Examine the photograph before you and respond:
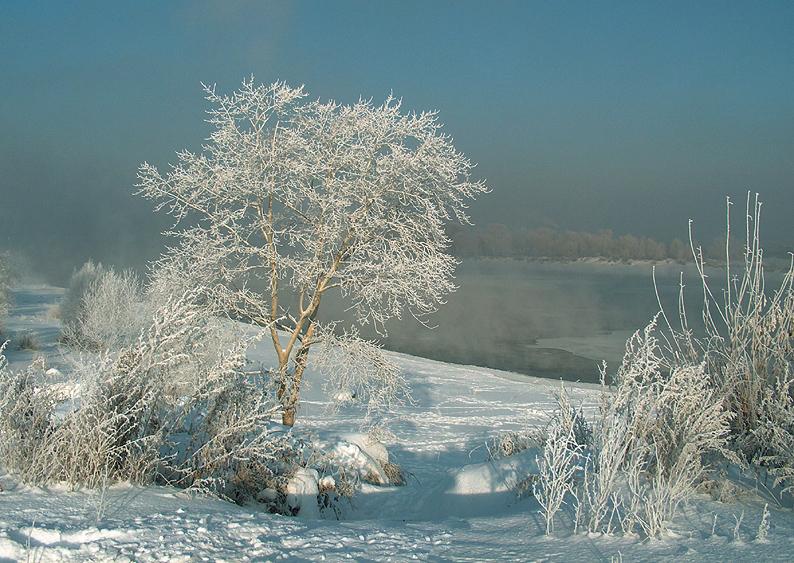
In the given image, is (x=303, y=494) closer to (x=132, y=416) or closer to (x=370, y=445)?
(x=132, y=416)

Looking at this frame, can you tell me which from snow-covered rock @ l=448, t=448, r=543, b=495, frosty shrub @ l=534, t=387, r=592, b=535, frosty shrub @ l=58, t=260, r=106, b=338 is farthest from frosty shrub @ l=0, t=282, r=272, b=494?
frosty shrub @ l=58, t=260, r=106, b=338

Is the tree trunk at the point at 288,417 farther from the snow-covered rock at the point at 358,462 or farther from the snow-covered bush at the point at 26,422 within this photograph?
the snow-covered bush at the point at 26,422

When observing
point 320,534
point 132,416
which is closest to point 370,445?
point 132,416

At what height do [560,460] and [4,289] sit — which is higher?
[4,289]

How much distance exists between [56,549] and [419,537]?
2.21m

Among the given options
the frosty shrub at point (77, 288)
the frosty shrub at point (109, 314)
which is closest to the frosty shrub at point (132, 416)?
the frosty shrub at point (109, 314)

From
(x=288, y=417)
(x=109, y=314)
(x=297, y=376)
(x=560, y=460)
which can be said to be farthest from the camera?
(x=109, y=314)

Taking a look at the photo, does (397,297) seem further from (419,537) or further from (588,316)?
(588,316)

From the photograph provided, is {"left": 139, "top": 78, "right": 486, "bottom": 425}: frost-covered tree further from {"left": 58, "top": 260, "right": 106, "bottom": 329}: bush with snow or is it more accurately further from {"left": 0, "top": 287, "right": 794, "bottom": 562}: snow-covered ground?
{"left": 58, "top": 260, "right": 106, "bottom": 329}: bush with snow

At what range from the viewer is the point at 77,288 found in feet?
118

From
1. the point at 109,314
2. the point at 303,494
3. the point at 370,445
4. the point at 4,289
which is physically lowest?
the point at 303,494

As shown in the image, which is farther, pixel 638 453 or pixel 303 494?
pixel 303 494

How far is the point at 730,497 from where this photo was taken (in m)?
5.26

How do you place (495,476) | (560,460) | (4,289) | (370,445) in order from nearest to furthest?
(560,460)
(495,476)
(370,445)
(4,289)
